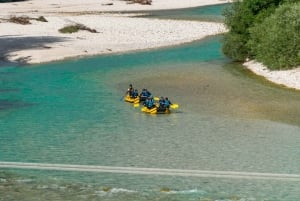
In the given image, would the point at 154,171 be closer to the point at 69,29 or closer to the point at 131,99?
the point at 131,99

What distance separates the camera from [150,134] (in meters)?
33.7

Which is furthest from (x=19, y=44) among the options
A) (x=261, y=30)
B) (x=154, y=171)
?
(x=154, y=171)

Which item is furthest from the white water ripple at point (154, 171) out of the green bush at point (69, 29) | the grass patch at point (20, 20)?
the grass patch at point (20, 20)

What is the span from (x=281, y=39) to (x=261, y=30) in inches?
164

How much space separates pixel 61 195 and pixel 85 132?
1030cm

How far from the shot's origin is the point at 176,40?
76.7m

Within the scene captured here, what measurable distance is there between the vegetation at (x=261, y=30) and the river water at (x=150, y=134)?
2.79 m

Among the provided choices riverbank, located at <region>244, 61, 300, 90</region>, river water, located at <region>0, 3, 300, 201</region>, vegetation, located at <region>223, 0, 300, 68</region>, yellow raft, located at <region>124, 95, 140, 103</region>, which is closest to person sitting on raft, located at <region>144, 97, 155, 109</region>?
river water, located at <region>0, 3, 300, 201</region>

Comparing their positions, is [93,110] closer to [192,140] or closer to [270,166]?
[192,140]

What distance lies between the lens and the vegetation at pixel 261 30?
5009 centimetres

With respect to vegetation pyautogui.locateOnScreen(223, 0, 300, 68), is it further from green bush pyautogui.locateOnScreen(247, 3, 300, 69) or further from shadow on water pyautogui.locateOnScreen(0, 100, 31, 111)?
shadow on water pyautogui.locateOnScreen(0, 100, 31, 111)

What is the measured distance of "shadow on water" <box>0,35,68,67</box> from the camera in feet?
201

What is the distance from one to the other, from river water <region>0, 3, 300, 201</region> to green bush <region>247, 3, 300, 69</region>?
8.44 feet

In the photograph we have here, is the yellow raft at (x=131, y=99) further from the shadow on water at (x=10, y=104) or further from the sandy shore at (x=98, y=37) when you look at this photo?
the sandy shore at (x=98, y=37)
